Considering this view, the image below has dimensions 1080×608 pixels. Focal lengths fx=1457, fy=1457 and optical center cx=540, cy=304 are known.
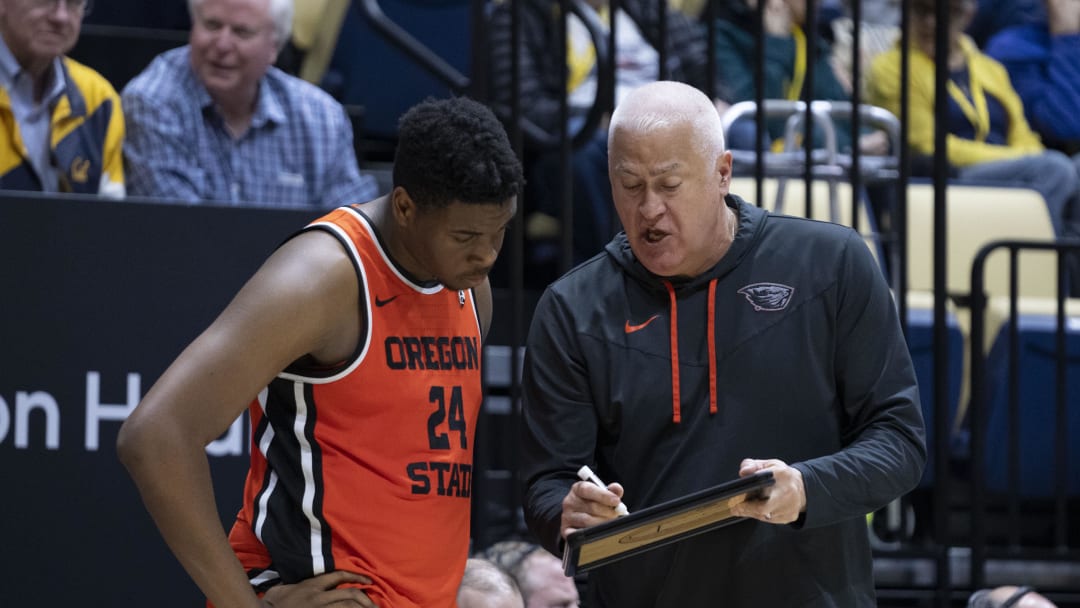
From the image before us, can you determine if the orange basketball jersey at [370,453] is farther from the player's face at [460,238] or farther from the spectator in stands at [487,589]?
the spectator in stands at [487,589]

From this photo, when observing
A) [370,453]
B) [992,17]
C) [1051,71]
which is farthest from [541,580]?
[992,17]

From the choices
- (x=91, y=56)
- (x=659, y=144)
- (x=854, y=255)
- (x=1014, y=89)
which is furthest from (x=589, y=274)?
(x=1014, y=89)

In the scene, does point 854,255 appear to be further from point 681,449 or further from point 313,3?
point 313,3

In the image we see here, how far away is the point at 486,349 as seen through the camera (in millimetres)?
4691

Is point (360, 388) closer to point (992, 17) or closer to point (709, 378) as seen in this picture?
point (709, 378)

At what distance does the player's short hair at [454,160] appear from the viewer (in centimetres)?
257

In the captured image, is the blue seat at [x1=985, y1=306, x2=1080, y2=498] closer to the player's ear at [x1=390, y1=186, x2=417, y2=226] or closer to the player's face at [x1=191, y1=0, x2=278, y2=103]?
the player's face at [x1=191, y1=0, x2=278, y2=103]

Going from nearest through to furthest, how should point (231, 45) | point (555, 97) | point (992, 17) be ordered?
1. point (231, 45)
2. point (555, 97)
3. point (992, 17)

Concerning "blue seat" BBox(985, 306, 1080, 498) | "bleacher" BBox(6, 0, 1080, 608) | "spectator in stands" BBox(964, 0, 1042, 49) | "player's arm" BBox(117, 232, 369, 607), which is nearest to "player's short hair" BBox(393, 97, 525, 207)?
"player's arm" BBox(117, 232, 369, 607)

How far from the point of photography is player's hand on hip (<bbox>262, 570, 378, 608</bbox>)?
261 cm

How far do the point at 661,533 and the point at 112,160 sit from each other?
2.74 m

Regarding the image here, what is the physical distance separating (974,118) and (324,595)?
211 inches

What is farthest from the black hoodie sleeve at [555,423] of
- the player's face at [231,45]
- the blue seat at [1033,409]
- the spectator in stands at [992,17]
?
the spectator in stands at [992,17]

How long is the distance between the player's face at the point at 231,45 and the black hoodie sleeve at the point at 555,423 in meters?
2.28
